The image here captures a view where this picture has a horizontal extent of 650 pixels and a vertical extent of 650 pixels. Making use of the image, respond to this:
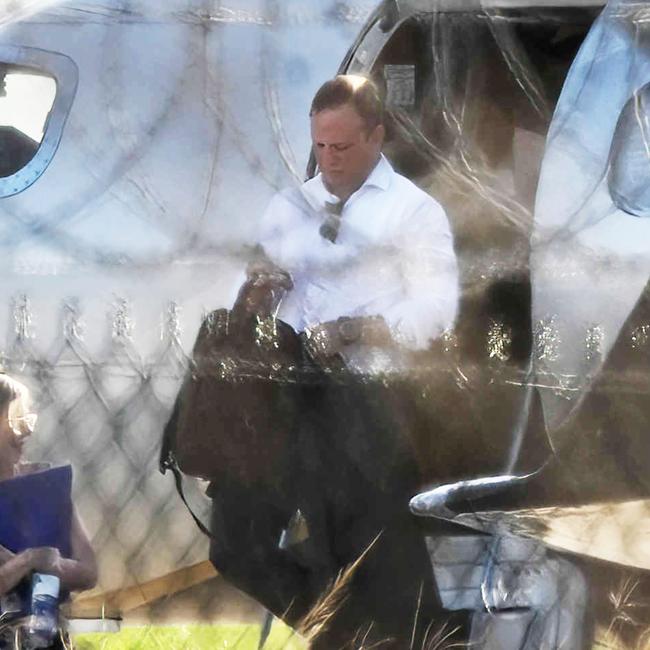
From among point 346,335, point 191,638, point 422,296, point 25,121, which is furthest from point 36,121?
point 191,638

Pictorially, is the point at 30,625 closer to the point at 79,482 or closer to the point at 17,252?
the point at 79,482

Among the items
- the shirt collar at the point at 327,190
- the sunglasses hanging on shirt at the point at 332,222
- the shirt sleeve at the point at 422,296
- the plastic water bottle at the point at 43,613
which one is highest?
the shirt collar at the point at 327,190

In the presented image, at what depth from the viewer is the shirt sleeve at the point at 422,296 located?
261cm

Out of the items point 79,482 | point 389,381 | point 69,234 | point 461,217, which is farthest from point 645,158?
point 79,482

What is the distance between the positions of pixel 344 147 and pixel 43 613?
1.34m

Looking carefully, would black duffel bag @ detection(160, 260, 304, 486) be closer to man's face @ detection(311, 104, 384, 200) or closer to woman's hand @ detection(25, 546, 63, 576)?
man's face @ detection(311, 104, 384, 200)

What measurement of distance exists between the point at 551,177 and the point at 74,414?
1.28 m

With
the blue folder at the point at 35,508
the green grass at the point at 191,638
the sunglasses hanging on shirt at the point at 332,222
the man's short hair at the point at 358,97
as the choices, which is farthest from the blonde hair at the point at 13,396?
the man's short hair at the point at 358,97

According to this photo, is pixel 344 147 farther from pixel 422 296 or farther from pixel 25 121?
pixel 25 121

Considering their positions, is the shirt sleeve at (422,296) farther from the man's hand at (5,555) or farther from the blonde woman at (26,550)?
the man's hand at (5,555)

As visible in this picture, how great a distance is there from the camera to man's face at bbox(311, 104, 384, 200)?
8.61 feet

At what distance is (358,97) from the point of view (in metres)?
2.62

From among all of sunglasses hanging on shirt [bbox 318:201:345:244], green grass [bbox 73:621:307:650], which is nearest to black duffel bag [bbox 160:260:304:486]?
sunglasses hanging on shirt [bbox 318:201:345:244]

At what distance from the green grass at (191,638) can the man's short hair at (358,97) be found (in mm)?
1245
